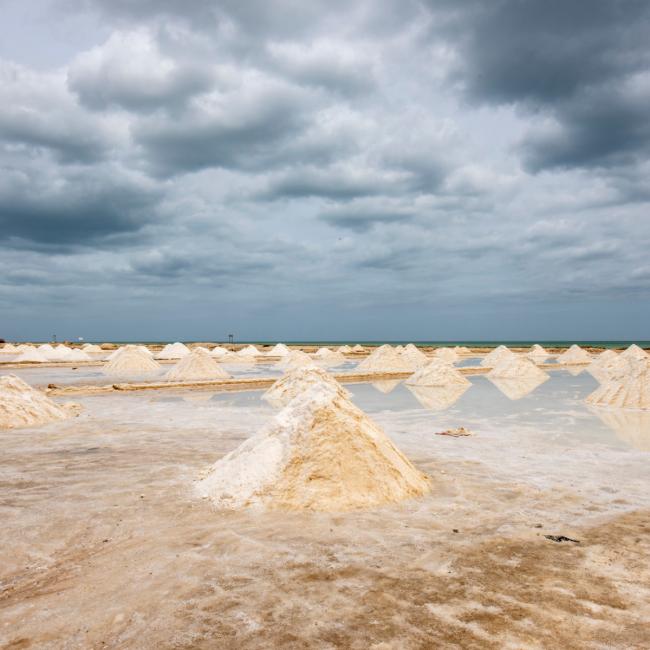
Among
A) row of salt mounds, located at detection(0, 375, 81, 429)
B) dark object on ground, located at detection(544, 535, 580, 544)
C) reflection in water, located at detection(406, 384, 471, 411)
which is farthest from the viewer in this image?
reflection in water, located at detection(406, 384, 471, 411)

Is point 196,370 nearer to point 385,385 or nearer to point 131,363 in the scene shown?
point 385,385

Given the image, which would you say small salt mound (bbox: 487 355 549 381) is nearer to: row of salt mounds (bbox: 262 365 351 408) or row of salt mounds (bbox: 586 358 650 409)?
row of salt mounds (bbox: 586 358 650 409)

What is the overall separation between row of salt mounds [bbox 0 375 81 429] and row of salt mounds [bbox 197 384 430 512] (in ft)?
21.8

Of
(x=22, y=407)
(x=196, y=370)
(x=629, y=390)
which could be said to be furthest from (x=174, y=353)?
(x=629, y=390)

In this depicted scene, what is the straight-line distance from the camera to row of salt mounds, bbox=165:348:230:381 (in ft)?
73.5

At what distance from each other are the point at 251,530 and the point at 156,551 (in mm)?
837

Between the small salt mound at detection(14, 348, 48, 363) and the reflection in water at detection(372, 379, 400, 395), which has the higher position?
the small salt mound at detection(14, 348, 48, 363)

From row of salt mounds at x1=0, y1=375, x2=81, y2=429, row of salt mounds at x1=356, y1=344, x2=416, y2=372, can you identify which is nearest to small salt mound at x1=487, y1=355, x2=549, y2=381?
row of salt mounds at x1=356, y1=344, x2=416, y2=372

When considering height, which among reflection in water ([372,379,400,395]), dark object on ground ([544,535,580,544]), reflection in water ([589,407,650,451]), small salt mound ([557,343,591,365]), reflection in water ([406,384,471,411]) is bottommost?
reflection in water ([372,379,400,395])

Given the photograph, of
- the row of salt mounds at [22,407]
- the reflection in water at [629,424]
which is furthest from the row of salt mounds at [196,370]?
the reflection in water at [629,424]

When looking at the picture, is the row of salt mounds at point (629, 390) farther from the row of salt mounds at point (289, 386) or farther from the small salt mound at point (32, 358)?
the small salt mound at point (32, 358)

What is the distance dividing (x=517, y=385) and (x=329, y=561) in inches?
709

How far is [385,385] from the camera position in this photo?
2016cm

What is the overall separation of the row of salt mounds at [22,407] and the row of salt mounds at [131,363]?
60.1 ft
